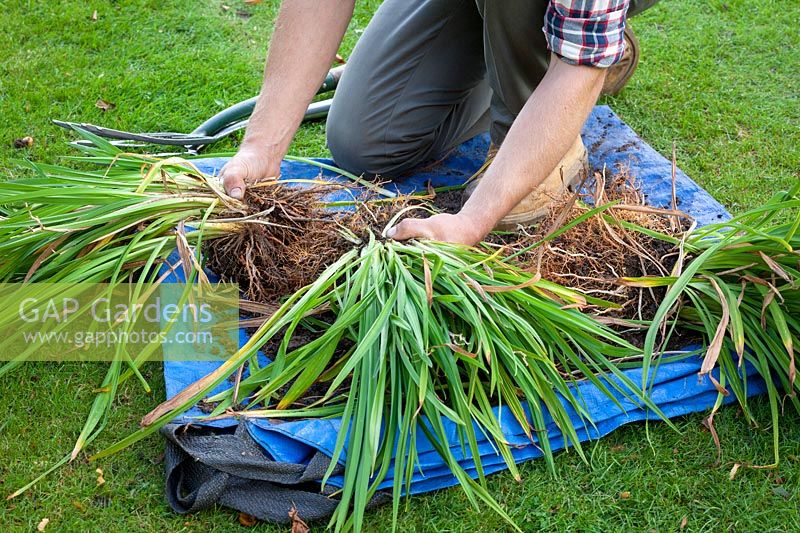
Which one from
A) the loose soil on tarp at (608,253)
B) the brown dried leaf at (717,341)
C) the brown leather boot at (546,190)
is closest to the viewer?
the brown dried leaf at (717,341)

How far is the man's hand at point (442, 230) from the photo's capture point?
1.79 meters

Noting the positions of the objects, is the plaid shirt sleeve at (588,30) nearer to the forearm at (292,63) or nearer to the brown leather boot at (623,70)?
the forearm at (292,63)

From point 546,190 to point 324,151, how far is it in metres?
0.87

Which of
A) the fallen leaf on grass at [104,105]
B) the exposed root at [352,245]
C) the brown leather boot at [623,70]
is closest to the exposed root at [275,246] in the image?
the exposed root at [352,245]

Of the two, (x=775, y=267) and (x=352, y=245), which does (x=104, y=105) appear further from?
(x=775, y=267)

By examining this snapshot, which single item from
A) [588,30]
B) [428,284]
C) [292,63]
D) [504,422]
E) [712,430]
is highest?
[588,30]

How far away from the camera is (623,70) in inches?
112

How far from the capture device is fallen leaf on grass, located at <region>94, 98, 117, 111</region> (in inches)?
110

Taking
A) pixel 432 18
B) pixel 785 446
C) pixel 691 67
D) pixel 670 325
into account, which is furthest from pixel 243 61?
pixel 785 446

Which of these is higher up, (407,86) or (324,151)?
(407,86)

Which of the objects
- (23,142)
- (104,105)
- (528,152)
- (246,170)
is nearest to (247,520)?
(246,170)

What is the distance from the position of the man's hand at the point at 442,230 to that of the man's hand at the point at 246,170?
1.37ft

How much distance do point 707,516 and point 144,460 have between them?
3.77 ft

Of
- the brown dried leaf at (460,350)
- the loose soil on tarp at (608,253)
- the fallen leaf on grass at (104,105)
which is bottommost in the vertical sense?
the fallen leaf on grass at (104,105)
